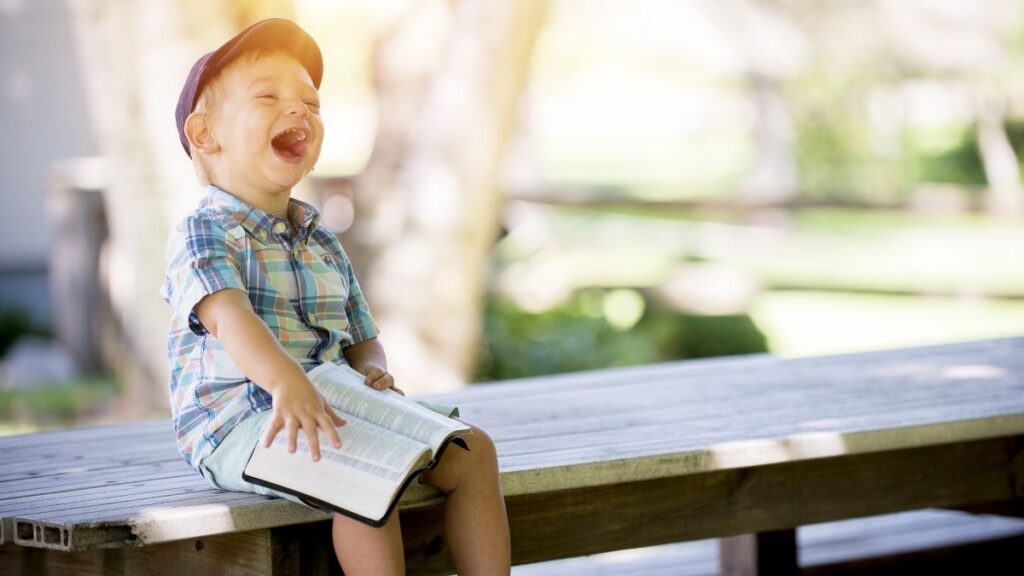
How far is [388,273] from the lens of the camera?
260 inches

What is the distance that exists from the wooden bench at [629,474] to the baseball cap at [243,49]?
696 mm

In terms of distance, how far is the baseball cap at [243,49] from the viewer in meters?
2.42

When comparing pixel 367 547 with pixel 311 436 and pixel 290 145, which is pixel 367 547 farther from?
pixel 290 145

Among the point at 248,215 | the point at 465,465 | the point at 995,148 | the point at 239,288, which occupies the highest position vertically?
the point at 248,215

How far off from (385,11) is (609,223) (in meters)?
8.49

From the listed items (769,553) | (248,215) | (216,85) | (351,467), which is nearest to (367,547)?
(351,467)

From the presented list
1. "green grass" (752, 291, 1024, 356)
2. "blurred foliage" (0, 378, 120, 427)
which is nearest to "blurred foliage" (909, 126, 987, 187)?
"green grass" (752, 291, 1024, 356)

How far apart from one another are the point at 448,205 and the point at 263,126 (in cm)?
412

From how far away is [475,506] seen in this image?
2318 millimetres

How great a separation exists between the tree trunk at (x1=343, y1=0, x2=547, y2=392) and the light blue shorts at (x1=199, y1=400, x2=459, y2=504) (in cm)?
414

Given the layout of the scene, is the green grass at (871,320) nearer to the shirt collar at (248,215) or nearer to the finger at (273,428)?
the shirt collar at (248,215)

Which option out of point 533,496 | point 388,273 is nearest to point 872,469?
point 533,496

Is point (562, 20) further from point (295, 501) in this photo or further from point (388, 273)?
point (295, 501)

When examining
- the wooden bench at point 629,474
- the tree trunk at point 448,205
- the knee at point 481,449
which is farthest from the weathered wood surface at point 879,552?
the tree trunk at point 448,205
